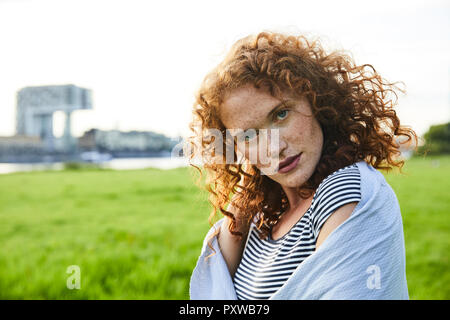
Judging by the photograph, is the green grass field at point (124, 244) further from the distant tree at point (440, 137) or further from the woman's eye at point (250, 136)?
the distant tree at point (440, 137)

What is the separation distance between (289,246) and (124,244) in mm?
3613

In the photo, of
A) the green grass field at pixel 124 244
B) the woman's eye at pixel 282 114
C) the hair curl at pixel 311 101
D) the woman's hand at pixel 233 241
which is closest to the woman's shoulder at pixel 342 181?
the hair curl at pixel 311 101

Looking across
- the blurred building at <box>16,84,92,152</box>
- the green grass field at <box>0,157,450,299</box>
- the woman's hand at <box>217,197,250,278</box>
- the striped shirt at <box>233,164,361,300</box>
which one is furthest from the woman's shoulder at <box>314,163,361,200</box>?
the blurred building at <box>16,84,92,152</box>

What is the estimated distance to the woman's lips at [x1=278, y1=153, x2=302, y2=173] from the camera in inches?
47.3

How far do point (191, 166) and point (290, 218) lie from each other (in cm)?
57

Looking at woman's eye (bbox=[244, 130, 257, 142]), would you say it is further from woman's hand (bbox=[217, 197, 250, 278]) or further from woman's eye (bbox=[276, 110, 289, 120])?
woman's hand (bbox=[217, 197, 250, 278])

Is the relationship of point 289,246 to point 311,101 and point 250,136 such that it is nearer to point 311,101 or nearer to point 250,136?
point 250,136

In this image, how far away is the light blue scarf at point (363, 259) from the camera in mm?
939

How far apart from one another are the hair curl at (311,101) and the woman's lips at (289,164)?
8cm

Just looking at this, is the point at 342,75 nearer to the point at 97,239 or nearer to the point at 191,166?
the point at 191,166

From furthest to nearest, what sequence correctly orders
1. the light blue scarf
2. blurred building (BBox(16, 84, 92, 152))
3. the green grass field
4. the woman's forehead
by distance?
1. blurred building (BBox(16, 84, 92, 152))
2. the green grass field
3. the woman's forehead
4. the light blue scarf

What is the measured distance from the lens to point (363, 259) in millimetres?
940

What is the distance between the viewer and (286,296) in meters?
1.04

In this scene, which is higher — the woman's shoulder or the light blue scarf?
the woman's shoulder
